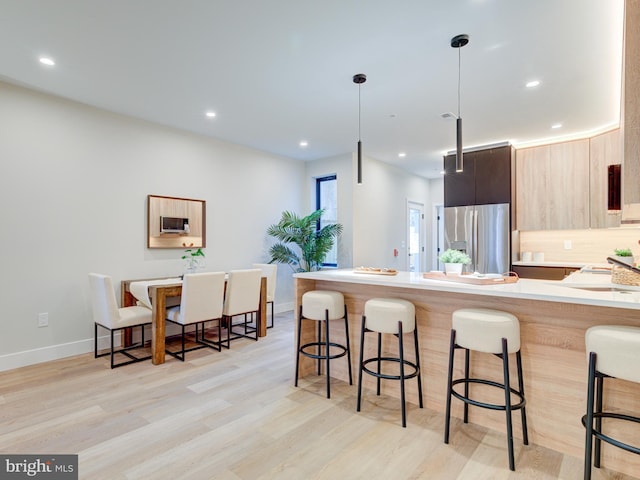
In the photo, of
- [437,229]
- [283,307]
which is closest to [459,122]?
[283,307]

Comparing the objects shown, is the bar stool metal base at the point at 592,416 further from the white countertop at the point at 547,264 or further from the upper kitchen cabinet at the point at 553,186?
the upper kitchen cabinet at the point at 553,186

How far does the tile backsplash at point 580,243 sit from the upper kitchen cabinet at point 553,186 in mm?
427

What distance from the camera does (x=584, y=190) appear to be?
15.0 ft

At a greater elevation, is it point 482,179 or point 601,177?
point 482,179

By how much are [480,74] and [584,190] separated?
2773 millimetres

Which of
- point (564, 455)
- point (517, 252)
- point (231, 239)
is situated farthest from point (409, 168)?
point (564, 455)

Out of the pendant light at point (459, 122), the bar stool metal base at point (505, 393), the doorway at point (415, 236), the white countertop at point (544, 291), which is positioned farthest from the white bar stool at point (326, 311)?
the doorway at point (415, 236)

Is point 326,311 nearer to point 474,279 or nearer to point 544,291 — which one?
point 474,279

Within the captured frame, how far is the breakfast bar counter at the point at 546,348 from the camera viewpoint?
71.5 inches

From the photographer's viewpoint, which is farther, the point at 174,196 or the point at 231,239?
the point at 231,239

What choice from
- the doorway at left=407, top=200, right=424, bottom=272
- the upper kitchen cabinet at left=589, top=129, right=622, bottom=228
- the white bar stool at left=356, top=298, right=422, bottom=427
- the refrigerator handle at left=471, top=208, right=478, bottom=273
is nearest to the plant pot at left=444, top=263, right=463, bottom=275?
the white bar stool at left=356, top=298, right=422, bottom=427

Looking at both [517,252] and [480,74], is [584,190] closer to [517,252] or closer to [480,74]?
[517,252]

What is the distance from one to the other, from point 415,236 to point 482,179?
8.67 feet

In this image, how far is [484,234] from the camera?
16.6ft
